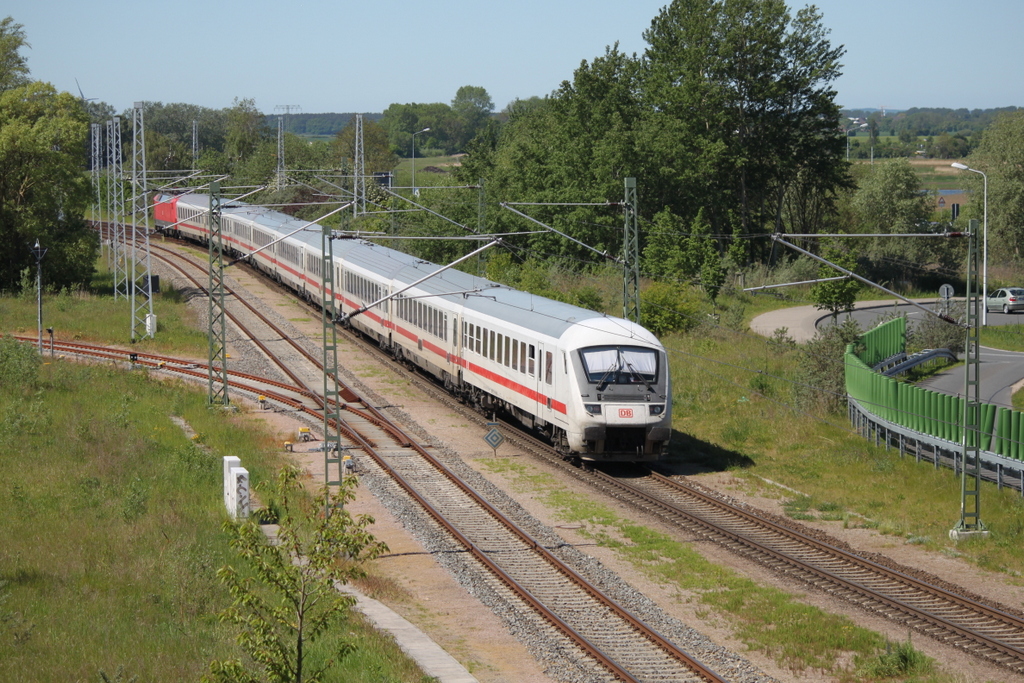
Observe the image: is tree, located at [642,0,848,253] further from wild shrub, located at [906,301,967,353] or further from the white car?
wild shrub, located at [906,301,967,353]

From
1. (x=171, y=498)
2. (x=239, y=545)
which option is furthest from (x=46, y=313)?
(x=239, y=545)

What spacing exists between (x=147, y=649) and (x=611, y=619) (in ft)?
21.2

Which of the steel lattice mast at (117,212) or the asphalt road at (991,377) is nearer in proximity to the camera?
the asphalt road at (991,377)

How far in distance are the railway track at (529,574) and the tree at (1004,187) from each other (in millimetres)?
50808

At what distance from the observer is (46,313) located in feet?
159

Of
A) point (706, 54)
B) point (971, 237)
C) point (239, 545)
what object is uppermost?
point (706, 54)

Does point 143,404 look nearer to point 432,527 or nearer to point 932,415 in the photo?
point 432,527

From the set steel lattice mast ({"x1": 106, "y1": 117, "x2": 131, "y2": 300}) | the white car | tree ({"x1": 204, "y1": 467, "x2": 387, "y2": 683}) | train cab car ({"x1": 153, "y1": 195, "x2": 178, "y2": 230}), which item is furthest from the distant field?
tree ({"x1": 204, "y1": 467, "x2": 387, "y2": 683})

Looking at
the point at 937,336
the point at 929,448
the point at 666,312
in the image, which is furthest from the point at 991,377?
the point at 929,448

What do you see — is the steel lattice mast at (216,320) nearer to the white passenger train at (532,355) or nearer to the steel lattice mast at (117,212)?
the white passenger train at (532,355)

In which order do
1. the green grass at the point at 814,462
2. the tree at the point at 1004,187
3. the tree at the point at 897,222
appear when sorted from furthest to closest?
the tree at the point at 897,222, the tree at the point at 1004,187, the green grass at the point at 814,462

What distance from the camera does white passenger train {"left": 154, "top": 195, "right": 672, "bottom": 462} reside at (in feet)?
76.1

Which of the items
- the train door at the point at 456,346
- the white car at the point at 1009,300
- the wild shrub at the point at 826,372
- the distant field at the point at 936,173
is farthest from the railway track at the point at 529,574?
the distant field at the point at 936,173

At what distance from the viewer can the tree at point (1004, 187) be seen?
217 ft
